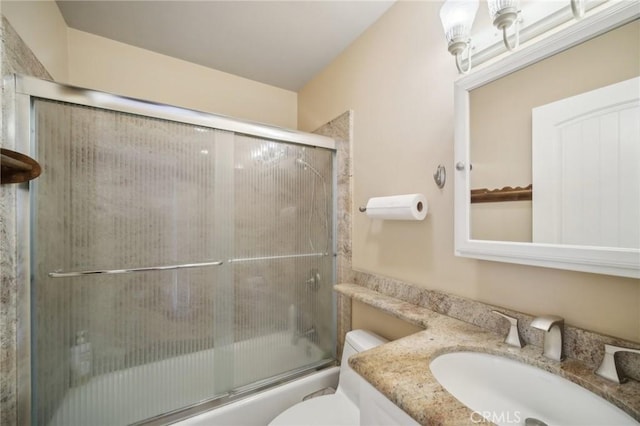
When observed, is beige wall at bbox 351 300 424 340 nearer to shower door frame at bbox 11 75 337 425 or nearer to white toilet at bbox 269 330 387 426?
white toilet at bbox 269 330 387 426

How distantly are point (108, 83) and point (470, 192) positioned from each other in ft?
7.27

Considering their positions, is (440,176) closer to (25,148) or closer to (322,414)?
(322,414)

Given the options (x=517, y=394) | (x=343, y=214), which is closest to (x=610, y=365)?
(x=517, y=394)

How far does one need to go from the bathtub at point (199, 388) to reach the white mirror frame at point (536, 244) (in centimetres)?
126

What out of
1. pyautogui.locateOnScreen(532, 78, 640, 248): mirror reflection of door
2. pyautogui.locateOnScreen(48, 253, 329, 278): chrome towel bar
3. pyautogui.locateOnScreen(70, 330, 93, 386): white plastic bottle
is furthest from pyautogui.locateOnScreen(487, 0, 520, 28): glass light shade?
pyautogui.locateOnScreen(70, 330, 93, 386): white plastic bottle

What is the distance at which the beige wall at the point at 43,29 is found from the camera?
0.98 meters

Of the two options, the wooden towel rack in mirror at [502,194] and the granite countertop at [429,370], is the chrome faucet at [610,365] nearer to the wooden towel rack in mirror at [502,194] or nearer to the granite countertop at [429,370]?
the granite countertop at [429,370]

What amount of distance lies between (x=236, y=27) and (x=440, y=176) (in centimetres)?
148

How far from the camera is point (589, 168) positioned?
2.14ft

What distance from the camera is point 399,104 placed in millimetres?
1288

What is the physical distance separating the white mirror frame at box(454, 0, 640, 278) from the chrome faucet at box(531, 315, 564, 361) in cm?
15

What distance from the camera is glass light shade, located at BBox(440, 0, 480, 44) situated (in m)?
0.84

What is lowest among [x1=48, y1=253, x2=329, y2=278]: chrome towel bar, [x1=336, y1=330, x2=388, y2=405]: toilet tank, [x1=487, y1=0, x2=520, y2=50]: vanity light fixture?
[x1=336, y1=330, x2=388, y2=405]: toilet tank

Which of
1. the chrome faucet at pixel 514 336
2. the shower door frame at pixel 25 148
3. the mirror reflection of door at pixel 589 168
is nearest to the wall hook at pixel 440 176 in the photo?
the mirror reflection of door at pixel 589 168
